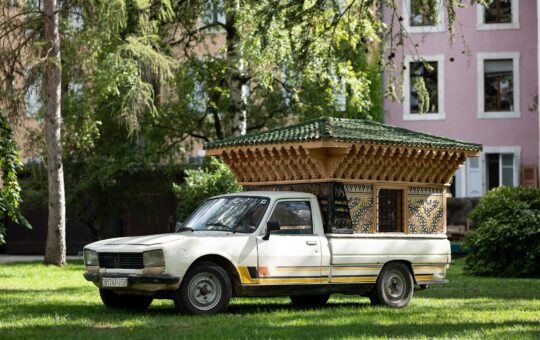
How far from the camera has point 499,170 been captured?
1655 inches

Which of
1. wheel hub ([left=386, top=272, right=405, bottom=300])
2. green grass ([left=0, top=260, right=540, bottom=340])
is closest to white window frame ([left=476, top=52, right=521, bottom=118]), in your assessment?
green grass ([left=0, top=260, right=540, bottom=340])

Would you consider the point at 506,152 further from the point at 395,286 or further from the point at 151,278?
the point at 151,278

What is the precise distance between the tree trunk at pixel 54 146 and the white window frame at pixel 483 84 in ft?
60.0

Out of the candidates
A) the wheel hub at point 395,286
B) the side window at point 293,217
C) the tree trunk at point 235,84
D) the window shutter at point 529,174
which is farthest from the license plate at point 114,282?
the window shutter at point 529,174

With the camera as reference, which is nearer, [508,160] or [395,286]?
[395,286]

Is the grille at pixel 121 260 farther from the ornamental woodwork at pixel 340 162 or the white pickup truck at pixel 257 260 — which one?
the ornamental woodwork at pixel 340 162

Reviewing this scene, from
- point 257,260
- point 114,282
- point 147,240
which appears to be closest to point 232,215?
point 257,260

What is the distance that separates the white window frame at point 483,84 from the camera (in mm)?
42031

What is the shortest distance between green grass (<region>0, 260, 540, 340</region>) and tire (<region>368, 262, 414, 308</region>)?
203 millimetres

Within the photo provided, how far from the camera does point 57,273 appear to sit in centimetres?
2611

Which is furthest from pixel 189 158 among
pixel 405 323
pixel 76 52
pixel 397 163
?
pixel 405 323

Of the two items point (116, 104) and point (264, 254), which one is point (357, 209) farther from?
point (116, 104)

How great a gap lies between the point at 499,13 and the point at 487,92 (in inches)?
113

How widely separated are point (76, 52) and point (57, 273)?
620cm
